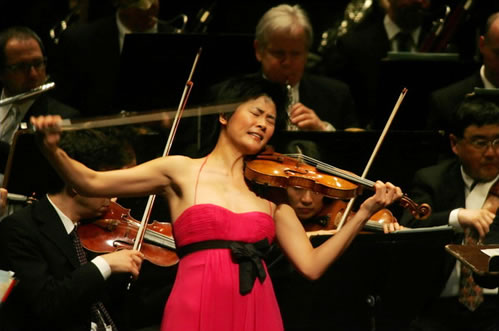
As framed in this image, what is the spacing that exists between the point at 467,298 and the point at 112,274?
5.07 feet

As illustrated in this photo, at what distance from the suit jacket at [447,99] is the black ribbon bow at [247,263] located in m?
1.80

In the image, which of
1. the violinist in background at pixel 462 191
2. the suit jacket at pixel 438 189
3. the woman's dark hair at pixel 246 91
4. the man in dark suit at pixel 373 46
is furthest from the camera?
the man in dark suit at pixel 373 46

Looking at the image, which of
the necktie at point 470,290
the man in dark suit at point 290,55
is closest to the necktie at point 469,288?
the necktie at point 470,290

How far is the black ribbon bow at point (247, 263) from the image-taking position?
3172 millimetres

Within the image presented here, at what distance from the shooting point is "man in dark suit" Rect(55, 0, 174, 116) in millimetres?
4898

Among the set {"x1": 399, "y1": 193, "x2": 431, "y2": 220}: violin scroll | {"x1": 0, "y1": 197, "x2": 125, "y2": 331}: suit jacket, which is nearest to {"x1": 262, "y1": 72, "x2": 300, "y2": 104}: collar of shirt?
{"x1": 399, "y1": 193, "x2": 431, "y2": 220}: violin scroll

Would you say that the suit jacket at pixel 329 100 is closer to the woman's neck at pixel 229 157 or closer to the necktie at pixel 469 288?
the necktie at pixel 469 288

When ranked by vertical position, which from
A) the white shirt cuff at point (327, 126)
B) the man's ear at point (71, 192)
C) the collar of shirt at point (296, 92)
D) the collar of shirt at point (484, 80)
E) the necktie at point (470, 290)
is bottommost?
the necktie at point (470, 290)

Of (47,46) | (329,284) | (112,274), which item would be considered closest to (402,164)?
(329,284)

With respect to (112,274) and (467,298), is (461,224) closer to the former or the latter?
(467,298)

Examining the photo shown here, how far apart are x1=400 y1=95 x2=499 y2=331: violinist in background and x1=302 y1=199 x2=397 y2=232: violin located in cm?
23

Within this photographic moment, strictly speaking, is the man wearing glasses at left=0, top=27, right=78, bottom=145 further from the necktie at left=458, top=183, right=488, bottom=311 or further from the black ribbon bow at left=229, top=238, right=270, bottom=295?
the necktie at left=458, top=183, right=488, bottom=311

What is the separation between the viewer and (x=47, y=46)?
17.7ft

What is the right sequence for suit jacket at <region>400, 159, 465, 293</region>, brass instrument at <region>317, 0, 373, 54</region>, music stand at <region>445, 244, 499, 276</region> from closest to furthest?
music stand at <region>445, 244, 499, 276</region>, suit jacket at <region>400, 159, 465, 293</region>, brass instrument at <region>317, 0, 373, 54</region>
